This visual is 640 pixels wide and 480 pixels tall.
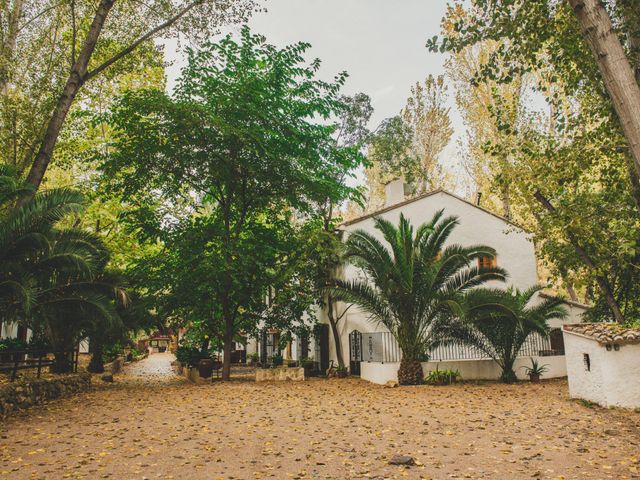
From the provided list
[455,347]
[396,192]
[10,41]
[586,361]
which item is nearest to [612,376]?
[586,361]

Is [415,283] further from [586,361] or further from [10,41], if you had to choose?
[10,41]

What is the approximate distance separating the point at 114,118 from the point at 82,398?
9.10 m

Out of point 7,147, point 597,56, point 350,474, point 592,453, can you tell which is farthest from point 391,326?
point 7,147

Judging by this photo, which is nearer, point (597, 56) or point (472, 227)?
point (597, 56)

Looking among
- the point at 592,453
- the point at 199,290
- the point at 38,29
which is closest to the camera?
the point at 592,453

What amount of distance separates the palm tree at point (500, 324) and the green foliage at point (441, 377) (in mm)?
1197

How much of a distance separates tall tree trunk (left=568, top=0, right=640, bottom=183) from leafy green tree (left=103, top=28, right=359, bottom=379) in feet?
34.8

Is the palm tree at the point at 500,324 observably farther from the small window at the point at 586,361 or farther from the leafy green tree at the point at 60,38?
the leafy green tree at the point at 60,38

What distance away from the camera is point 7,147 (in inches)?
626

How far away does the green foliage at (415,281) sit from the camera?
14891 mm

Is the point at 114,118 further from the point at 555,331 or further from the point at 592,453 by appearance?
the point at 555,331

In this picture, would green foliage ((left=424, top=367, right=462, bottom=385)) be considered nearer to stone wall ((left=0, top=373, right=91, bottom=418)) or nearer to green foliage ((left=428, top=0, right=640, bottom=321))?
green foliage ((left=428, top=0, right=640, bottom=321))

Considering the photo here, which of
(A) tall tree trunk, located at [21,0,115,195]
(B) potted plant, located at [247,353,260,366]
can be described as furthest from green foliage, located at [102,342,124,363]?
(A) tall tree trunk, located at [21,0,115,195]

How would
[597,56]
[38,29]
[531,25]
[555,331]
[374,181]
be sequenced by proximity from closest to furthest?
[597,56] < [531,25] < [38,29] < [555,331] < [374,181]
